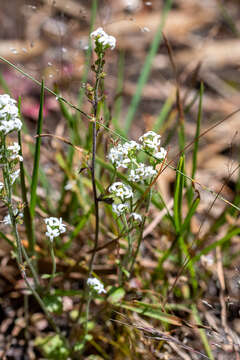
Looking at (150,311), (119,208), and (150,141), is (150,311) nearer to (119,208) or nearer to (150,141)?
(119,208)

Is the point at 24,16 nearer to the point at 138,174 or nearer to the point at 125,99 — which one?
the point at 125,99

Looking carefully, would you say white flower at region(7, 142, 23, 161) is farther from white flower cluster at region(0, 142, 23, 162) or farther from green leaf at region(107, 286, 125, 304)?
green leaf at region(107, 286, 125, 304)

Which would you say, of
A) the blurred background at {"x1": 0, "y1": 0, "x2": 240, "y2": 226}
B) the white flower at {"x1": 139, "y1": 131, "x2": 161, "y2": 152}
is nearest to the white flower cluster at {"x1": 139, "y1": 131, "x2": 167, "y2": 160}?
the white flower at {"x1": 139, "y1": 131, "x2": 161, "y2": 152}

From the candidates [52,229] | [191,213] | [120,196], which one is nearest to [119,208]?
[120,196]

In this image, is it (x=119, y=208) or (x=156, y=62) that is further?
(x=156, y=62)

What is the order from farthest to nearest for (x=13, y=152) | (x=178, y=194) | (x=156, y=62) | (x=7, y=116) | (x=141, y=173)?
1. (x=156, y=62)
2. (x=178, y=194)
3. (x=141, y=173)
4. (x=13, y=152)
5. (x=7, y=116)

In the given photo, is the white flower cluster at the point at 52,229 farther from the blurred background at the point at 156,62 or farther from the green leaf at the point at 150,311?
the blurred background at the point at 156,62

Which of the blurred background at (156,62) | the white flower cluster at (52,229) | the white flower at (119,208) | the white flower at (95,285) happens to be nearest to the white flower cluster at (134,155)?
the white flower at (119,208)
